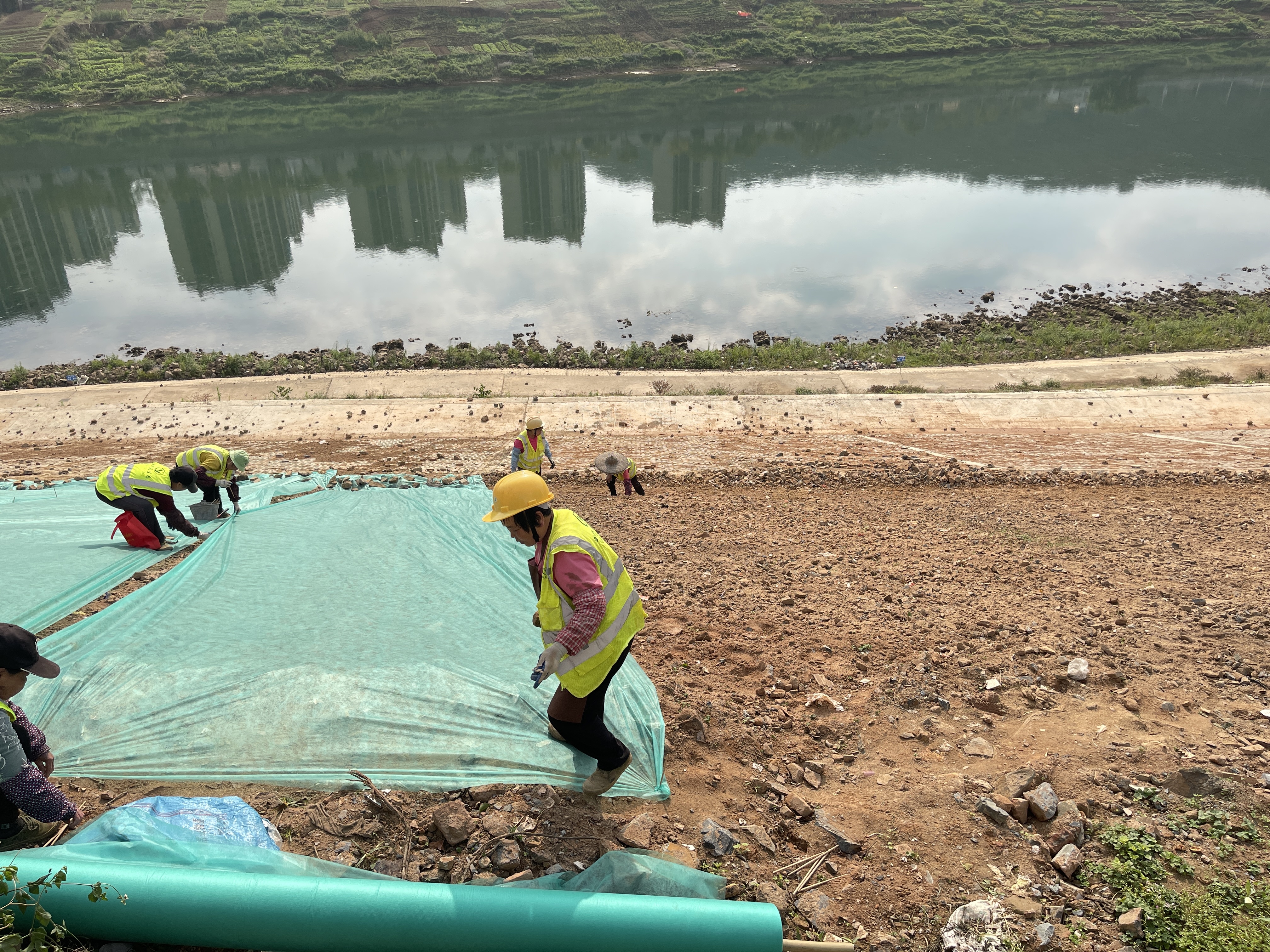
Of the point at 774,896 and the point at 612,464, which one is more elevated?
the point at 774,896

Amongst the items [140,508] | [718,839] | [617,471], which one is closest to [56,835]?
[718,839]

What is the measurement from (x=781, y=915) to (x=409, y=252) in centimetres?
2349

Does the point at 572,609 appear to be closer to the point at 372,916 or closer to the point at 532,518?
the point at 532,518

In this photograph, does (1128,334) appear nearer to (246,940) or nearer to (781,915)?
(781,915)

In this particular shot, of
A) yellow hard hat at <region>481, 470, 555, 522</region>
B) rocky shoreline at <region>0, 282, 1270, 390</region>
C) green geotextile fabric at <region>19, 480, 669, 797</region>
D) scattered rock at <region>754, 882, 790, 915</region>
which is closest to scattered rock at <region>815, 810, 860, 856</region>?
scattered rock at <region>754, 882, 790, 915</region>

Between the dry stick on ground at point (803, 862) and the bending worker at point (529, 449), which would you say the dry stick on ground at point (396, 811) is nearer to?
the dry stick on ground at point (803, 862)

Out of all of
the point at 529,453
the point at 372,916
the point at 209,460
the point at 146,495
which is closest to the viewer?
the point at 372,916

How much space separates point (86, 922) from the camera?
2.73 metres

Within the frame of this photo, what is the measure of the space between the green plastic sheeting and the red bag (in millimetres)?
3675

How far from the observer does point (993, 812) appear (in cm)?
358

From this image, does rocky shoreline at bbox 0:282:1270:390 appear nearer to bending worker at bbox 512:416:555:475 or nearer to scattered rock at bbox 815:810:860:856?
bending worker at bbox 512:416:555:475

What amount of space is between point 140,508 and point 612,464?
4.20 meters

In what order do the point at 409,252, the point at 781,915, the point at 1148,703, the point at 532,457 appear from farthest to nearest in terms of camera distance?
the point at 409,252 < the point at 532,457 < the point at 1148,703 < the point at 781,915

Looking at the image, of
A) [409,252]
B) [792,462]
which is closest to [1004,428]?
[792,462]
